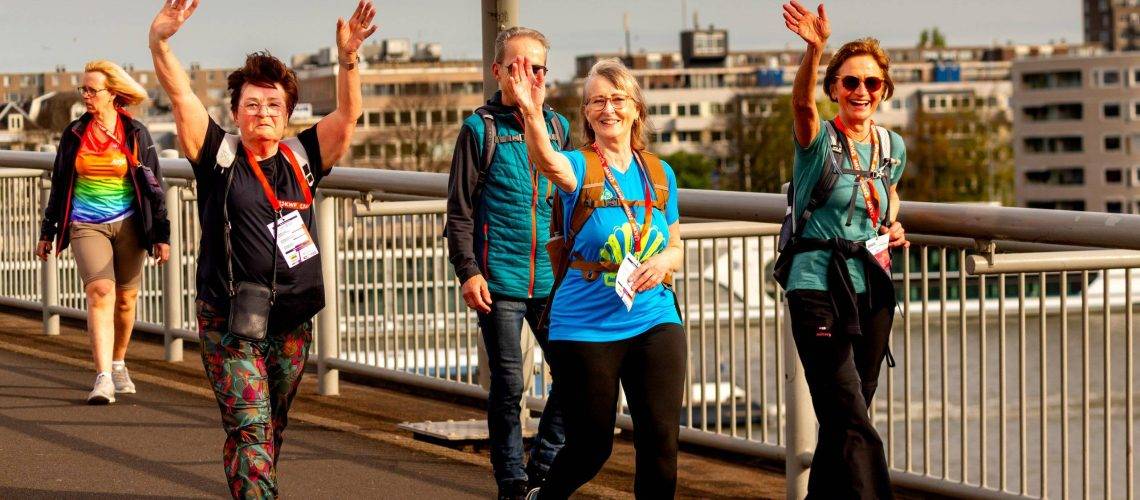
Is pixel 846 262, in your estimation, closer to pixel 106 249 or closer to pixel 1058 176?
pixel 106 249

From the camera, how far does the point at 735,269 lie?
6.18m

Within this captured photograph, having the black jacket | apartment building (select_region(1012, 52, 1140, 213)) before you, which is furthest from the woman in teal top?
apartment building (select_region(1012, 52, 1140, 213))

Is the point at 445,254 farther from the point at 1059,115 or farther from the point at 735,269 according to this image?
the point at 1059,115

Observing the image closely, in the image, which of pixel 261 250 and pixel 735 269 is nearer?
pixel 261 250

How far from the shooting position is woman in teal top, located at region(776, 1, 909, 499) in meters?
4.79

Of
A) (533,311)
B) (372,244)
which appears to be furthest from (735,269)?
(372,244)

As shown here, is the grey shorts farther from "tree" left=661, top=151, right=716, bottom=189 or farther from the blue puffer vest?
"tree" left=661, top=151, right=716, bottom=189

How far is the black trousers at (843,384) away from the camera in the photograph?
15.8 ft

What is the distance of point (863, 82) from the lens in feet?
16.1

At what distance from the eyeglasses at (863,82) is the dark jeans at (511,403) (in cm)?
104

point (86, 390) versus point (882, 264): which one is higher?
point (882, 264)

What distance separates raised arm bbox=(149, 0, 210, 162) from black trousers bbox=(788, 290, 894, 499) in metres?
1.49

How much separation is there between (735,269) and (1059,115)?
14905cm

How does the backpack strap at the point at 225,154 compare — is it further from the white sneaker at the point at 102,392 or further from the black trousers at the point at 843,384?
the white sneaker at the point at 102,392
